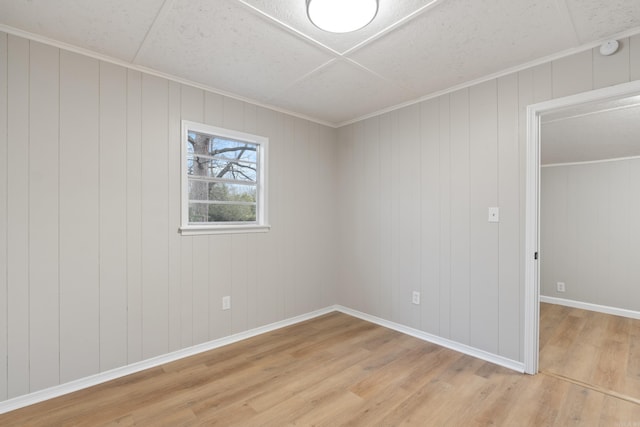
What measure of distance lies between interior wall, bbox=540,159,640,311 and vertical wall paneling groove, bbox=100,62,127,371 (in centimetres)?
536

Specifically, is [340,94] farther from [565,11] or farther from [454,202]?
[565,11]

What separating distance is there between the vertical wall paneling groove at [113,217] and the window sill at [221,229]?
470 millimetres

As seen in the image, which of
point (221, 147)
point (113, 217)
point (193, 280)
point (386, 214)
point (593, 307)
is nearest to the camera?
point (113, 217)

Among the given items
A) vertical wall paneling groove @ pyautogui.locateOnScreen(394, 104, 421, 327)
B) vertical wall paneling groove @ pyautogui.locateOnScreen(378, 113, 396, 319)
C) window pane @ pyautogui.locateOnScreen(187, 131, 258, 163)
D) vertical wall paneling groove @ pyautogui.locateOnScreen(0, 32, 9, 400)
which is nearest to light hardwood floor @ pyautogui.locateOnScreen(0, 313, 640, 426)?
vertical wall paneling groove @ pyautogui.locateOnScreen(0, 32, 9, 400)

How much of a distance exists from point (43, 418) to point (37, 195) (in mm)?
1380

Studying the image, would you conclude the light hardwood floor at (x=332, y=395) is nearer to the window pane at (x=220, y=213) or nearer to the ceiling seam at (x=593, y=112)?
the window pane at (x=220, y=213)

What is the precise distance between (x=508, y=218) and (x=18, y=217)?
138 inches

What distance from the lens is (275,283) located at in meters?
3.32

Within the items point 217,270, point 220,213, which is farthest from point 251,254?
point 220,213

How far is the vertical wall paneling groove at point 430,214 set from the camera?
2.94m

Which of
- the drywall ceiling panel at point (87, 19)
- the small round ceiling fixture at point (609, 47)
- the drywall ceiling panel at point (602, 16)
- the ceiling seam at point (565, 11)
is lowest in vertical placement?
the small round ceiling fixture at point (609, 47)

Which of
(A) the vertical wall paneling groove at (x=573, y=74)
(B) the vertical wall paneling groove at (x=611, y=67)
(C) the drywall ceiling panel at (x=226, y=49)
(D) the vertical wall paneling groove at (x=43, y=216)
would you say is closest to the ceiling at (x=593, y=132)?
(A) the vertical wall paneling groove at (x=573, y=74)

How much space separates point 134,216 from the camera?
7.89 feet

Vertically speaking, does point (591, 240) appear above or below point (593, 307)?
above
